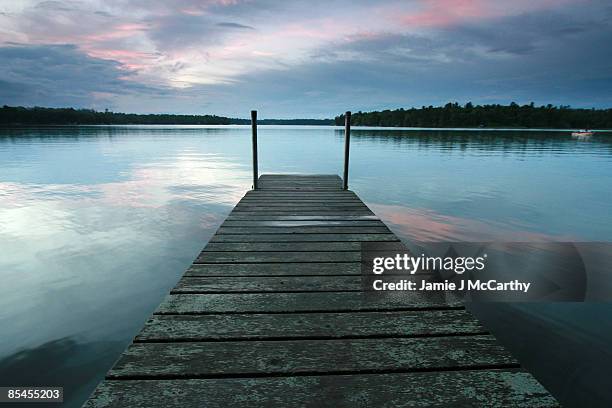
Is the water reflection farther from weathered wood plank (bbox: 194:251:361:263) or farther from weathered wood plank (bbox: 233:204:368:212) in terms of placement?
weathered wood plank (bbox: 233:204:368:212)

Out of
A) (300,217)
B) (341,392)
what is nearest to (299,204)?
(300,217)

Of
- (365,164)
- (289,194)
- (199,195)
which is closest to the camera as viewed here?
(289,194)

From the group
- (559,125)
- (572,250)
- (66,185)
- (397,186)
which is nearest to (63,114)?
(66,185)

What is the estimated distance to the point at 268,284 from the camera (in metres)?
3.32

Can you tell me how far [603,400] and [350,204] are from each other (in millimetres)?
4797

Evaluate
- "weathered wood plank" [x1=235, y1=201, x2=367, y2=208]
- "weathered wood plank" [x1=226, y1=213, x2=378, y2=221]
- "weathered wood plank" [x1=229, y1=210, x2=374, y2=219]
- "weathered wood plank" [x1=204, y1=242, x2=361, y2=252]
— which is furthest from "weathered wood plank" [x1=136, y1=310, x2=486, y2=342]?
"weathered wood plank" [x1=235, y1=201, x2=367, y2=208]

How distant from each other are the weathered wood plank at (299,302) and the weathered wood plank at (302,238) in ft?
5.53

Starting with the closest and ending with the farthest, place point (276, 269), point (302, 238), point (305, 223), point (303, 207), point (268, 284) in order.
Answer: point (268, 284) < point (276, 269) < point (302, 238) < point (305, 223) < point (303, 207)

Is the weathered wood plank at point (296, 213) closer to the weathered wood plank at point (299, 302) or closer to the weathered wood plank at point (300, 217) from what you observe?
the weathered wood plank at point (300, 217)

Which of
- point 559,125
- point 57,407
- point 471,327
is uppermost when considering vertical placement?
point 559,125

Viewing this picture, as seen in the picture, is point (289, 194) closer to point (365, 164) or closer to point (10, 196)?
point (10, 196)

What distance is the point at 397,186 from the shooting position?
1641 cm

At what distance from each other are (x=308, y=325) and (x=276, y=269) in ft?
3.96

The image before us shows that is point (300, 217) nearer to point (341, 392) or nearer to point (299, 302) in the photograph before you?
point (299, 302)
